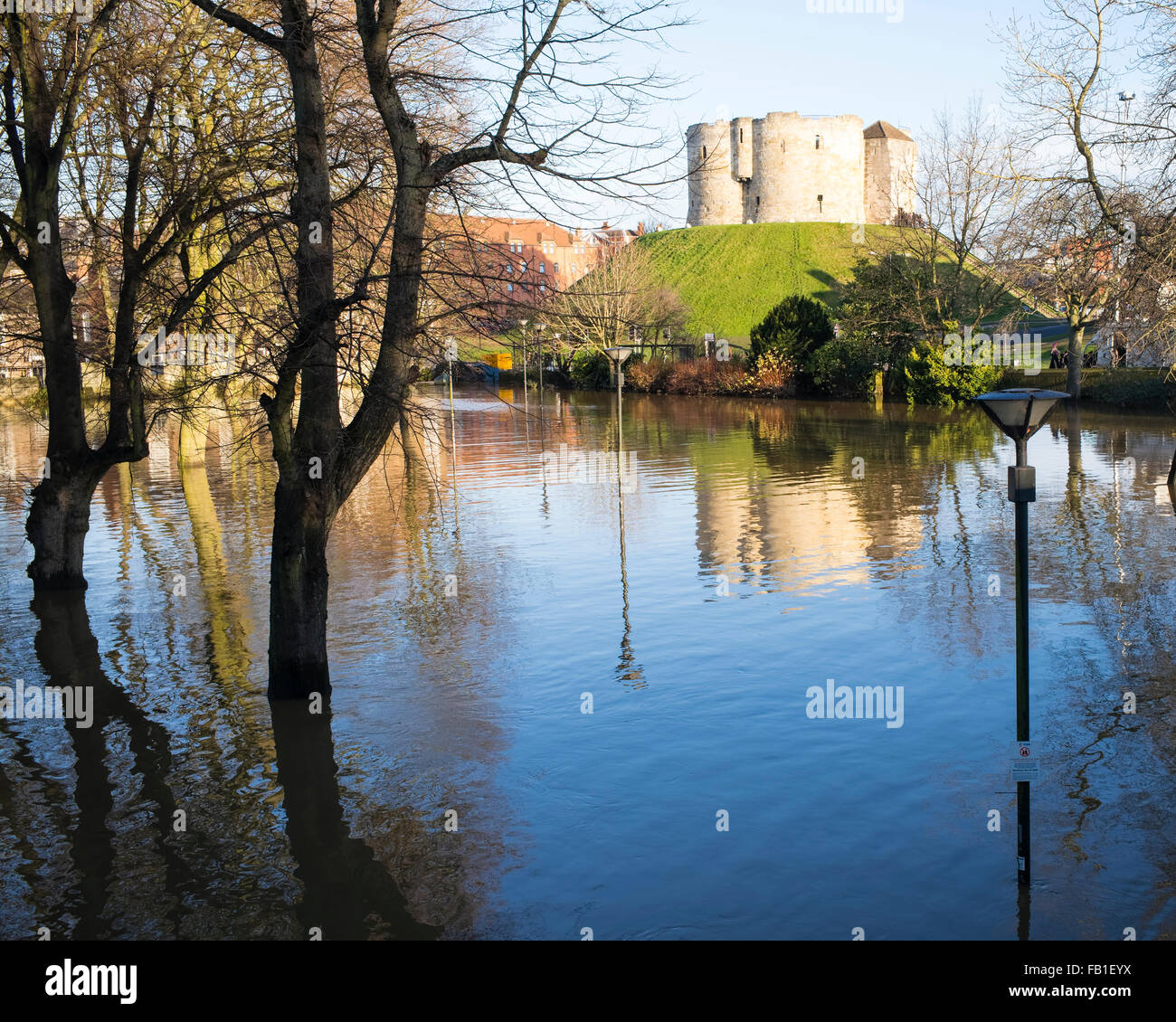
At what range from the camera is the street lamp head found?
681cm

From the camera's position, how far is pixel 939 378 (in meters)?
43.4

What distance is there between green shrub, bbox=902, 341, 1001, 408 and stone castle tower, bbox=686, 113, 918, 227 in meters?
52.9

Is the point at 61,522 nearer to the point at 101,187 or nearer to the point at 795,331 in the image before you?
the point at 101,187

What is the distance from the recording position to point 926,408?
43.8 metres

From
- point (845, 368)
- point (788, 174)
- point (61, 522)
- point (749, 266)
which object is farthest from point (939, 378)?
point (788, 174)

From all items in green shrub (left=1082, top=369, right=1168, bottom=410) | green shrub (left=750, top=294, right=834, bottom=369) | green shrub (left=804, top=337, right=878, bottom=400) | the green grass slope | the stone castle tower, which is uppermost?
the stone castle tower

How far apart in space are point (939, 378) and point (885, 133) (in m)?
69.0

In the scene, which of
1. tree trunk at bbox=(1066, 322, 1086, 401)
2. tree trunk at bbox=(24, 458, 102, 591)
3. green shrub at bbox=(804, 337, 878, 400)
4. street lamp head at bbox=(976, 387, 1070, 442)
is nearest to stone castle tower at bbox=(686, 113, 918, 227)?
green shrub at bbox=(804, 337, 878, 400)

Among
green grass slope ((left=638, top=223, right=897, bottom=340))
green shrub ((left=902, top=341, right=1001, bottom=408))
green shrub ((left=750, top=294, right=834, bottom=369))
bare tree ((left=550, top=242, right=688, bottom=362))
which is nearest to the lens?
green shrub ((left=902, top=341, right=1001, bottom=408))

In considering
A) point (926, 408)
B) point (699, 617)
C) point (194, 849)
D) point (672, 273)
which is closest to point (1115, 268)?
point (699, 617)

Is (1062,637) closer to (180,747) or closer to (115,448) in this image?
(180,747)

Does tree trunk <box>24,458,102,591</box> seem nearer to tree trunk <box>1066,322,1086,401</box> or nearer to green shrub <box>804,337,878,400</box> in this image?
tree trunk <box>1066,322,1086,401</box>

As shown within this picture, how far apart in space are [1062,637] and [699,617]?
409 centimetres
